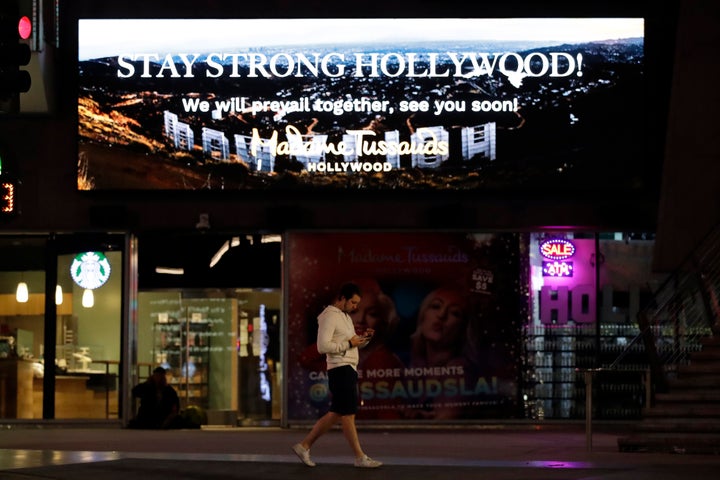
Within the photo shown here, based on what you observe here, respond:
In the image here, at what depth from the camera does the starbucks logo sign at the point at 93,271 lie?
23.4 meters

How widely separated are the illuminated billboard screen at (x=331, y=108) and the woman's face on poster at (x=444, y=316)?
176 cm

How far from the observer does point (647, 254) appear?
23.3m

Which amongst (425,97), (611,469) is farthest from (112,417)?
(611,469)

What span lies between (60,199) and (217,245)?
2.58 m

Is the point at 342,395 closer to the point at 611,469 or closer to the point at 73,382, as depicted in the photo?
the point at 611,469

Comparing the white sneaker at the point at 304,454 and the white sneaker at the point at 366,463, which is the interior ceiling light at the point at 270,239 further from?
the white sneaker at the point at 366,463

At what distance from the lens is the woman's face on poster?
23.1m

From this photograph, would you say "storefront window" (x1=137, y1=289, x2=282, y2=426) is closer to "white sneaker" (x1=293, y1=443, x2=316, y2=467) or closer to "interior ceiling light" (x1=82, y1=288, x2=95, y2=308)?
"interior ceiling light" (x1=82, y1=288, x2=95, y2=308)

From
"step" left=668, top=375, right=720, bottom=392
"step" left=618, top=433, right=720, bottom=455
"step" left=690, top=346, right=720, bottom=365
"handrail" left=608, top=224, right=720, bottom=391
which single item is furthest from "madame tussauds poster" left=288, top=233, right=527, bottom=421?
"step" left=618, top=433, right=720, bottom=455

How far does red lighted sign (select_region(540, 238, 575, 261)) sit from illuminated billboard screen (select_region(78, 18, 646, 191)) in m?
0.90

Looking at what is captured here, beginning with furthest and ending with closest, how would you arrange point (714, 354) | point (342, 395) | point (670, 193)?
1. point (670, 193)
2. point (714, 354)
3. point (342, 395)

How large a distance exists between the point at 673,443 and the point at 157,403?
883 centimetres

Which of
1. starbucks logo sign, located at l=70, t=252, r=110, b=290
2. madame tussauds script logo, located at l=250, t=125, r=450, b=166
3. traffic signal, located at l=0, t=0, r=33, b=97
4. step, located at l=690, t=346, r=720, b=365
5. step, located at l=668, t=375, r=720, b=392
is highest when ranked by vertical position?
madame tussauds script logo, located at l=250, t=125, r=450, b=166

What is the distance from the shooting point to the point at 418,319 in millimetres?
23094
